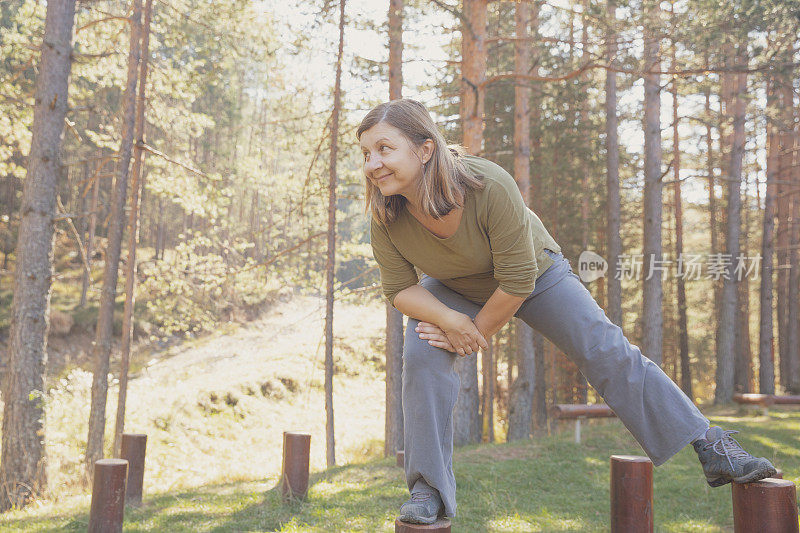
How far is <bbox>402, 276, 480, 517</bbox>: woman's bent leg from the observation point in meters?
2.54

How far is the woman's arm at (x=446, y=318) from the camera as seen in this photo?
2.58m

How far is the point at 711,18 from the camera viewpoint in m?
9.54

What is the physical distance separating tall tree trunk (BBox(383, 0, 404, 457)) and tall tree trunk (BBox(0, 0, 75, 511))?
467 centimetres

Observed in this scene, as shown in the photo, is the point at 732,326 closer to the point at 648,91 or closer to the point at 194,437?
the point at 648,91

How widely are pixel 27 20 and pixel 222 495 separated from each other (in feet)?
25.1

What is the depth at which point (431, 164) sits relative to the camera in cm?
251

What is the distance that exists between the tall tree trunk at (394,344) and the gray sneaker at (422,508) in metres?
7.59

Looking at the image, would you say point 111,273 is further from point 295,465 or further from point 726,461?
point 726,461

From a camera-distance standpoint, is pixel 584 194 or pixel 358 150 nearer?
pixel 358 150

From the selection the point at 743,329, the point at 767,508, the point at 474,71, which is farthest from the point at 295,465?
the point at 743,329

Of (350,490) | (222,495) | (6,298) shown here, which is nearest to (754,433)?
(350,490)

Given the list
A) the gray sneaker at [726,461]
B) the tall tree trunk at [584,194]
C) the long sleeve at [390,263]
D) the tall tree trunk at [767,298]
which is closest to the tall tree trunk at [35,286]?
the long sleeve at [390,263]

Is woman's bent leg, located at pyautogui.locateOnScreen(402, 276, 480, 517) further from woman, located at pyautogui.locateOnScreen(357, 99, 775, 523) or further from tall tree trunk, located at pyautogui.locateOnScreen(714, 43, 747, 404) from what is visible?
tall tree trunk, located at pyautogui.locateOnScreen(714, 43, 747, 404)

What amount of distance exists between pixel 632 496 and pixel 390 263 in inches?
66.2
